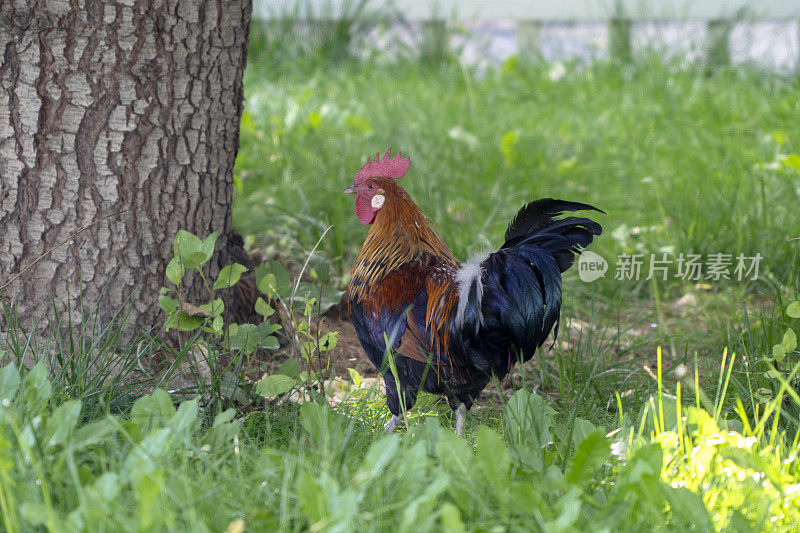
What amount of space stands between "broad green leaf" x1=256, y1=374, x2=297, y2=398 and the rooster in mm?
265

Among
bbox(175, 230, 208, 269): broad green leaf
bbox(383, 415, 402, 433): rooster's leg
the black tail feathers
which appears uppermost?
the black tail feathers

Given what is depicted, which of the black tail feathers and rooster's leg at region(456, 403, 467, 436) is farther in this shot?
rooster's leg at region(456, 403, 467, 436)

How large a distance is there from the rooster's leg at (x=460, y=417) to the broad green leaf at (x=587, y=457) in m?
0.61

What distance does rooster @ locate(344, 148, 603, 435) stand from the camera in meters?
2.07

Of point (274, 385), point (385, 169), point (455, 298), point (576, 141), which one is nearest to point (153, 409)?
point (274, 385)

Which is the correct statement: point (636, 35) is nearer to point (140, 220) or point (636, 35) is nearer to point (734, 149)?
point (734, 149)

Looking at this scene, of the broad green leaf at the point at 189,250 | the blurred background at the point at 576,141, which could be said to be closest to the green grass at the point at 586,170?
the blurred background at the point at 576,141

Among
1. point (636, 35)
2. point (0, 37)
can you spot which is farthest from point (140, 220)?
point (636, 35)

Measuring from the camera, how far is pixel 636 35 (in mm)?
6730

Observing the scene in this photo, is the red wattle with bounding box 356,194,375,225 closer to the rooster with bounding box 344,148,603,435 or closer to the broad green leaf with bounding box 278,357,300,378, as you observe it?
the rooster with bounding box 344,148,603,435

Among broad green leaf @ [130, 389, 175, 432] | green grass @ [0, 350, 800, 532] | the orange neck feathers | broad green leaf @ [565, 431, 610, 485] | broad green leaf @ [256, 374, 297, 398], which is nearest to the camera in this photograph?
green grass @ [0, 350, 800, 532]

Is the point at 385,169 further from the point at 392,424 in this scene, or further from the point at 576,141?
the point at 576,141

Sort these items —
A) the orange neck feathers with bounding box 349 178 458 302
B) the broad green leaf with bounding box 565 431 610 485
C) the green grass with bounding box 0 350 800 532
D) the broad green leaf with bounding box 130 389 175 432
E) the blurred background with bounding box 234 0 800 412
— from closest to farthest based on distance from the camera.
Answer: the green grass with bounding box 0 350 800 532, the broad green leaf with bounding box 565 431 610 485, the broad green leaf with bounding box 130 389 175 432, the orange neck feathers with bounding box 349 178 458 302, the blurred background with bounding box 234 0 800 412

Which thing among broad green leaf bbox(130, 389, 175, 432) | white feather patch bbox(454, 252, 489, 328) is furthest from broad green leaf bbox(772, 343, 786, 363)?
broad green leaf bbox(130, 389, 175, 432)
